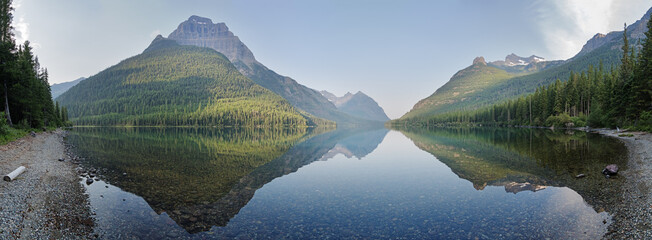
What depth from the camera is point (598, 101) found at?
2896 inches

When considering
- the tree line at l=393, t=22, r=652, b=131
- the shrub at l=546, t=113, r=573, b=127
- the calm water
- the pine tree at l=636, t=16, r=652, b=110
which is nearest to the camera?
the calm water

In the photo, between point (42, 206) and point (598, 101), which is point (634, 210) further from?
point (598, 101)

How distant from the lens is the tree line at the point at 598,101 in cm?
4919

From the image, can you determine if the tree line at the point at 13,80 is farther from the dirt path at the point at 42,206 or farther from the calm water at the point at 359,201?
the dirt path at the point at 42,206

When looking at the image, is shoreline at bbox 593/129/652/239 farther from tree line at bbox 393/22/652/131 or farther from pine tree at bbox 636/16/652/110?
pine tree at bbox 636/16/652/110

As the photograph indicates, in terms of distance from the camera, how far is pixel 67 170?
880 inches

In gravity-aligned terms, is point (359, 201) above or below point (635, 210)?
below

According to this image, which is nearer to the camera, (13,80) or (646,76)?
(13,80)

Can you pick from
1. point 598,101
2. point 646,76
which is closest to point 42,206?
point 646,76

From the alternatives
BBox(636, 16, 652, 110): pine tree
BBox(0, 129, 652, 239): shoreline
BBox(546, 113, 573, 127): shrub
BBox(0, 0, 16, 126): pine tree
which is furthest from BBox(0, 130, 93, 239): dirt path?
BBox(546, 113, 573, 127): shrub

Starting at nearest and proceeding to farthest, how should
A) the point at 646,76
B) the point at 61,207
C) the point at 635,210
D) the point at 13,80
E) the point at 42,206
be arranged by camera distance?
the point at 635,210 → the point at 42,206 → the point at 61,207 → the point at 13,80 → the point at 646,76

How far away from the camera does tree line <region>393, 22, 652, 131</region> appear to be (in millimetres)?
49188

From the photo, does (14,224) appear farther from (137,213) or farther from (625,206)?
(625,206)

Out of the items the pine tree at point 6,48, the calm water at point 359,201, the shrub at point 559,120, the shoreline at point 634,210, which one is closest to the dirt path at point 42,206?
the calm water at point 359,201
